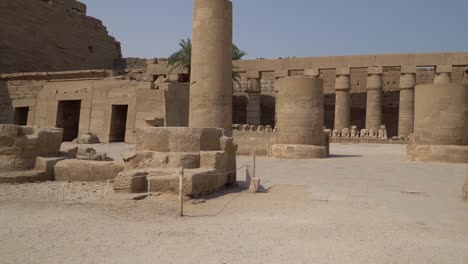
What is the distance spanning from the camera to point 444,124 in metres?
13.7

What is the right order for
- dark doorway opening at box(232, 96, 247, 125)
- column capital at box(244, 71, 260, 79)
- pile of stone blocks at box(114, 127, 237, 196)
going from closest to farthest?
pile of stone blocks at box(114, 127, 237, 196), column capital at box(244, 71, 260, 79), dark doorway opening at box(232, 96, 247, 125)

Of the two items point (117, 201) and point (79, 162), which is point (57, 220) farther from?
point (79, 162)

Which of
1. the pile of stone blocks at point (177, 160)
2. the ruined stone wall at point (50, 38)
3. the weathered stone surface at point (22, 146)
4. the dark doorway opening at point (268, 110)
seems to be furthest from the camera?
the dark doorway opening at point (268, 110)

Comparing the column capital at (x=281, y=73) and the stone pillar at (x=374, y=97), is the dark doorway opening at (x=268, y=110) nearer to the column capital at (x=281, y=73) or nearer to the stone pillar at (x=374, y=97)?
the column capital at (x=281, y=73)

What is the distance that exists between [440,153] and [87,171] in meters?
10.7

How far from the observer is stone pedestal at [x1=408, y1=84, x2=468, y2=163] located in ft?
44.7

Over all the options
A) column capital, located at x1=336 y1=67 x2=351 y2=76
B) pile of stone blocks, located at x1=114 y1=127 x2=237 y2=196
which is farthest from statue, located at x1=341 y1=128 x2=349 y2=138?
pile of stone blocks, located at x1=114 y1=127 x2=237 y2=196

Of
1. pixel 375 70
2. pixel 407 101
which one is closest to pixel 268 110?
pixel 375 70

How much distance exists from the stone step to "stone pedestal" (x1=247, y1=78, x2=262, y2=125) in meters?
22.2

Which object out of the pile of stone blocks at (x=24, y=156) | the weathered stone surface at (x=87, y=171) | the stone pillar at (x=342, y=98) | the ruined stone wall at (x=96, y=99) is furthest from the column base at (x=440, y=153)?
the stone pillar at (x=342, y=98)

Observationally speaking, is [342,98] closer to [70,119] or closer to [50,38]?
[70,119]

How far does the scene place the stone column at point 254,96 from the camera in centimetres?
2983

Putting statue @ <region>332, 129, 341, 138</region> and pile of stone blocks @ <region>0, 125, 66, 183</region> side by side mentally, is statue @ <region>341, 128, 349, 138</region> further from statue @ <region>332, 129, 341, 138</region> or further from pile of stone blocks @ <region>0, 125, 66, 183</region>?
pile of stone blocks @ <region>0, 125, 66, 183</region>

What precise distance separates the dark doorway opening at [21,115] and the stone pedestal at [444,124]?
1921 cm
